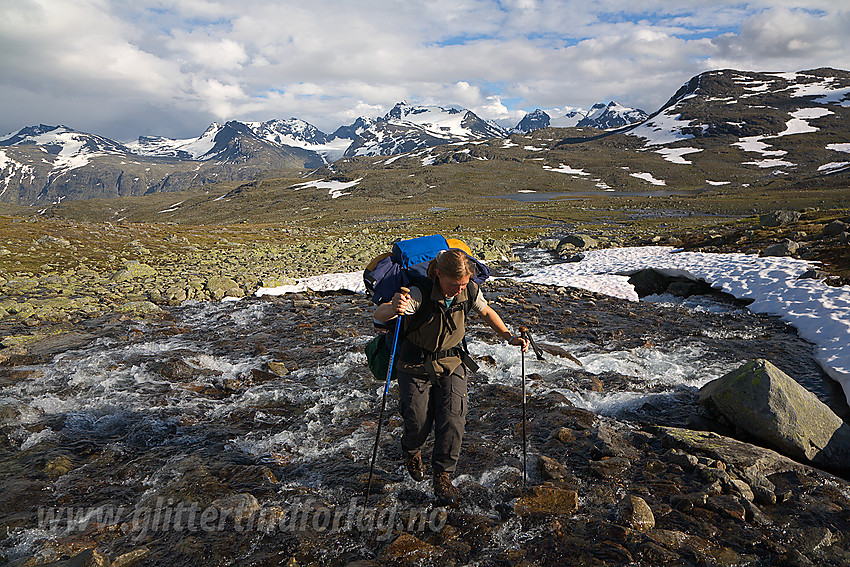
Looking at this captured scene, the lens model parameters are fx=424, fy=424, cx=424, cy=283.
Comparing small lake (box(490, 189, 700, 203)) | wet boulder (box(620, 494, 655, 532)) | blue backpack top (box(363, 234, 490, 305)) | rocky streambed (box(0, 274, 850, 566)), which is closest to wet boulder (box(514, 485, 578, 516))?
rocky streambed (box(0, 274, 850, 566))

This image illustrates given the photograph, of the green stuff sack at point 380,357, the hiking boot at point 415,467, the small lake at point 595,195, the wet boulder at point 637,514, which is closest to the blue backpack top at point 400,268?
the green stuff sack at point 380,357

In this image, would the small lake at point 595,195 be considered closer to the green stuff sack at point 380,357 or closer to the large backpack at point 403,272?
the large backpack at point 403,272

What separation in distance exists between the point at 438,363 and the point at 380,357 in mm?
997

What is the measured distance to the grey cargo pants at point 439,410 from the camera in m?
6.09

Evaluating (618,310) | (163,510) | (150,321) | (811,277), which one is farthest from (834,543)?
(150,321)

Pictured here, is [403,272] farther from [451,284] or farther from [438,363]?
[438,363]

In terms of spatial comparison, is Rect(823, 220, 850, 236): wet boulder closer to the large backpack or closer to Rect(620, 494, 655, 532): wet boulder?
Rect(620, 494, 655, 532): wet boulder

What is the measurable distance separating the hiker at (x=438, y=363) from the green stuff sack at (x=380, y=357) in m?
0.30

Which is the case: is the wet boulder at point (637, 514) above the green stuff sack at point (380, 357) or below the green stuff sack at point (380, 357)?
below

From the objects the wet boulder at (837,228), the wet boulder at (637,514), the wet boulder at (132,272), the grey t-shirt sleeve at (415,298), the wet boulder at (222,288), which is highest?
the grey t-shirt sleeve at (415,298)

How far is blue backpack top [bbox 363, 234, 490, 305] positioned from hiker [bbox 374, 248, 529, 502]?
0.54 ft

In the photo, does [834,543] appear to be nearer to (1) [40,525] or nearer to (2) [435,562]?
(2) [435,562]

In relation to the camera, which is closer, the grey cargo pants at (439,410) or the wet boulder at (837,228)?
the grey cargo pants at (439,410)

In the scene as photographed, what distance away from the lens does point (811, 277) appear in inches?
688
